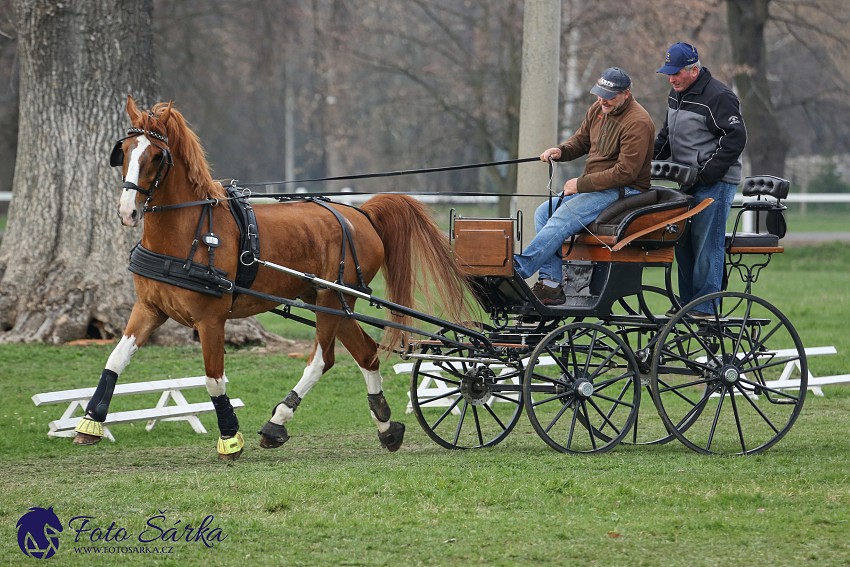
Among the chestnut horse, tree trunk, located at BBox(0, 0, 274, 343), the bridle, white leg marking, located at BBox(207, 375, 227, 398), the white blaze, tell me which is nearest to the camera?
the white blaze

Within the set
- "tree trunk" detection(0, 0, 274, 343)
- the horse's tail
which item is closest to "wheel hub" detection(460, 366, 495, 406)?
the horse's tail

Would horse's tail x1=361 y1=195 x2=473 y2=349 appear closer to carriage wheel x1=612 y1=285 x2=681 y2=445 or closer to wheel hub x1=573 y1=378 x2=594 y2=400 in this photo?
wheel hub x1=573 y1=378 x2=594 y2=400

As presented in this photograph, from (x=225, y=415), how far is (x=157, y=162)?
1635mm

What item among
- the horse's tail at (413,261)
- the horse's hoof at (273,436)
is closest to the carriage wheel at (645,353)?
the horse's tail at (413,261)

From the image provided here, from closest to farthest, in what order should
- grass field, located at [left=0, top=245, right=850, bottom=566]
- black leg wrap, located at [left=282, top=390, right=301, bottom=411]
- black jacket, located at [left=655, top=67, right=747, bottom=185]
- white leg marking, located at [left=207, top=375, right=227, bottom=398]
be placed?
grass field, located at [left=0, top=245, right=850, bottom=566] < white leg marking, located at [left=207, top=375, right=227, bottom=398] < black jacket, located at [left=655, top=67, right=747, bottom=185] < black leg wrap, located at [left=282, top=390, right=301, bottom=411]

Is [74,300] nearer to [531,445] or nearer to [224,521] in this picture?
[531,445]

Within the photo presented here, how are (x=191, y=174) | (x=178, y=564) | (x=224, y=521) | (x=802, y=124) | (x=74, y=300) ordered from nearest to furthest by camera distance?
(x=178, y=564), (x=224, y=521), (x=191, y=174), (x=74, y=300), (x=802, y=124)

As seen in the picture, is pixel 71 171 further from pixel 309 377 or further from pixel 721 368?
pixel 721 368

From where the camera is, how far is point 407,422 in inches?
401

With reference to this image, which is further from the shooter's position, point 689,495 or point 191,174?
point 191,174

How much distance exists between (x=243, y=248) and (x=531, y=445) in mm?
2526

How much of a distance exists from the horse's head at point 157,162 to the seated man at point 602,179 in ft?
6.95

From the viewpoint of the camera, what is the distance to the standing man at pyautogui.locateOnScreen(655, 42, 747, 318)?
819cm

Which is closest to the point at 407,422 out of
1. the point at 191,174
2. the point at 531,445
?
the point at 531,445
